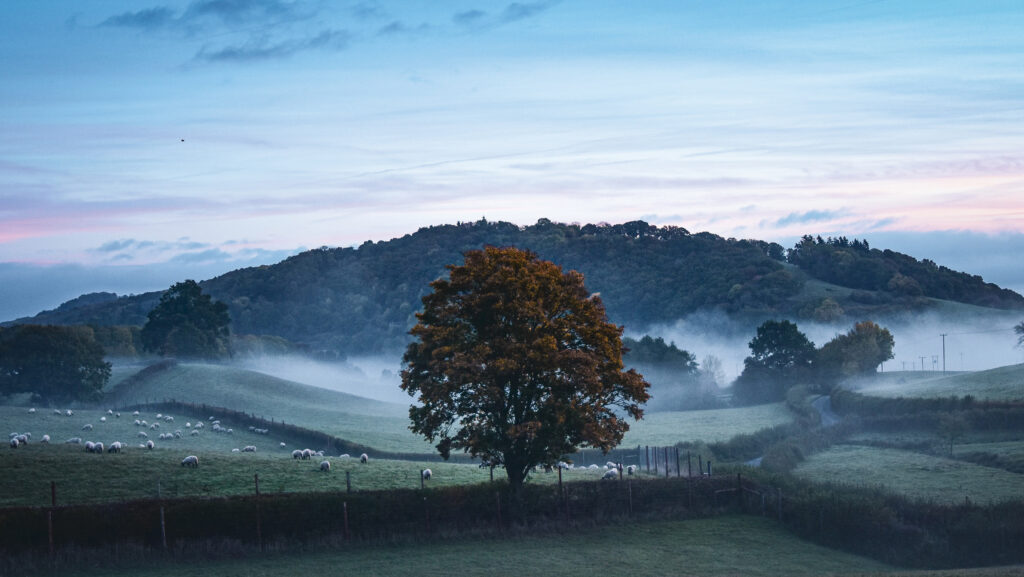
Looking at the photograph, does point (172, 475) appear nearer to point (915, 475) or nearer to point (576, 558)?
point (576, 558)

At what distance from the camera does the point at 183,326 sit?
508 ft

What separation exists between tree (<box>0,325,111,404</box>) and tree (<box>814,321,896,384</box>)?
101646 mm

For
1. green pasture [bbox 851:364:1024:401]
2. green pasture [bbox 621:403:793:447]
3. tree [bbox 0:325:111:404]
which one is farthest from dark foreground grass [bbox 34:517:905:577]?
tree [bbox 0:325:111:404]

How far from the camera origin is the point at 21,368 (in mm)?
117500

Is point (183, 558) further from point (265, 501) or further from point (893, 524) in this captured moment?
point (893, 524)

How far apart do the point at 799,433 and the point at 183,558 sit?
228 ft

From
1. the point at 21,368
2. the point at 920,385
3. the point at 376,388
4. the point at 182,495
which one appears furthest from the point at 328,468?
the point at 376,388

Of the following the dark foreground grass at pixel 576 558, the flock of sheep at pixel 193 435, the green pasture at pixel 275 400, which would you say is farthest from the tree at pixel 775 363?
the dark foreground grass at pixel 576 558

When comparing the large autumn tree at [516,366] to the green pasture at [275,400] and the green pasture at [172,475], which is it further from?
the green pasture at [275,400]

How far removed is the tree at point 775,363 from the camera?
14525 centimetres

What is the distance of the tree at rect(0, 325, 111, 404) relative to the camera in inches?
4606

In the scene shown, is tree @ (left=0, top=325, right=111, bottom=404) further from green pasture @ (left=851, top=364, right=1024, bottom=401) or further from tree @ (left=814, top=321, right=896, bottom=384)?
tree @ (left=814, top=321, right=896, bottom=384)

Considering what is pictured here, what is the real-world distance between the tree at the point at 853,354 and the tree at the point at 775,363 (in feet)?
8.80

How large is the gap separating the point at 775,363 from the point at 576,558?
114 m
